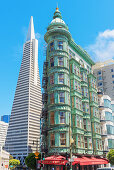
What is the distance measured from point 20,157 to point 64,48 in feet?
494

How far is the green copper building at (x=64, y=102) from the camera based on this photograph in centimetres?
3603

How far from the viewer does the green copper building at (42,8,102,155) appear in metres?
36.0

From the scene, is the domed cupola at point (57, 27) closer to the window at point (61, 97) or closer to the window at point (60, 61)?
the window at point (60, 61)

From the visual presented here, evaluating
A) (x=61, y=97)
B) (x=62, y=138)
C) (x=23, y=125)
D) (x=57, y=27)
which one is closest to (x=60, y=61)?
(x=61, y=97)

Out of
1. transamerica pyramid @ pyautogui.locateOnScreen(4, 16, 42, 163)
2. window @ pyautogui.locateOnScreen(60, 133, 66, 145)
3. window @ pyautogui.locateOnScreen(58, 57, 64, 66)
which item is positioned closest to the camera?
window @ pyautogui.locateOnScreen(60, 133, 66, 145)

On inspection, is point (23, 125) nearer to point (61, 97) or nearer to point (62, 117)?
point (61, 97)

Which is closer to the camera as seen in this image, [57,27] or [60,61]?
[60,61]

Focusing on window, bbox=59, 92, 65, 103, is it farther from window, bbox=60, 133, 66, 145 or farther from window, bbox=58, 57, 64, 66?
window, bbox=58, 57, 64, 66

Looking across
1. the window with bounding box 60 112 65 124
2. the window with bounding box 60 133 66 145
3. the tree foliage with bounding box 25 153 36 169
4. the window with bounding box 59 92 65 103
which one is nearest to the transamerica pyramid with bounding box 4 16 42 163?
the tree foliage with bounding box 25 153 36 169

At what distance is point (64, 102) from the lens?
37906mm

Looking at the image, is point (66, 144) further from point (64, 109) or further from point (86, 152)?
point (86, 152)

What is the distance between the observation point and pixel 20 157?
17125 cm

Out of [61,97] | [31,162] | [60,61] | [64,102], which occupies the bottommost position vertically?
[31,162]

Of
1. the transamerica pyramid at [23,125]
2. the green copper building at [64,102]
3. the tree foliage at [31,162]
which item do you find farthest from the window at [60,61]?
the transamerica pyramid at [23,125]
